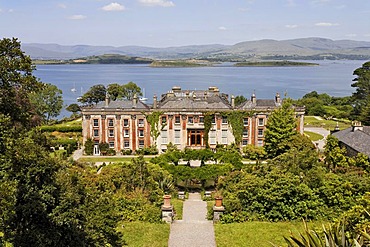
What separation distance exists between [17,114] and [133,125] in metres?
28.8

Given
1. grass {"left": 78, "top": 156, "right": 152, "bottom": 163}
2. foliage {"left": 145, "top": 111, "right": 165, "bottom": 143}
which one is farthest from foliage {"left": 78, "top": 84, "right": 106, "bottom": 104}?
grass {"left": 78, "top": 156, "right": 152, "bottom": 163}

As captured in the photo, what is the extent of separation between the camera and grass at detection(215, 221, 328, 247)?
16.8 metres

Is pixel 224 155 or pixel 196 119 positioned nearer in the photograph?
pixel 224 155

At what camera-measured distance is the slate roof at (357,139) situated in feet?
96.5

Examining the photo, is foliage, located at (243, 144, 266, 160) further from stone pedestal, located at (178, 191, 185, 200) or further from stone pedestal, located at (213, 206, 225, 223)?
stone pedestal, located at (213, 206, 225, 223)

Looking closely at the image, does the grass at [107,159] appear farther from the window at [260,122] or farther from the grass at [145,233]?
the grass at [145,233]

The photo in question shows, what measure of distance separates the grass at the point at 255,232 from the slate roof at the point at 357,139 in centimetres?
1265

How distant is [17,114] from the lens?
1248cm

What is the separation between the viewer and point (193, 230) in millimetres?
18391

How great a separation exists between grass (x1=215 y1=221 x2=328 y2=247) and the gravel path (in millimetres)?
417

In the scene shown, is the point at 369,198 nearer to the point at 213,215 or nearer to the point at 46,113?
the point at 213,215

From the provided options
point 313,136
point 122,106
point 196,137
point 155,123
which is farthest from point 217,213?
point 313,136

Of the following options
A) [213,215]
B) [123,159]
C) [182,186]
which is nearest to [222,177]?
[182,186]

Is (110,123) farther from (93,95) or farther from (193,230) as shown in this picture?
(93,95)
